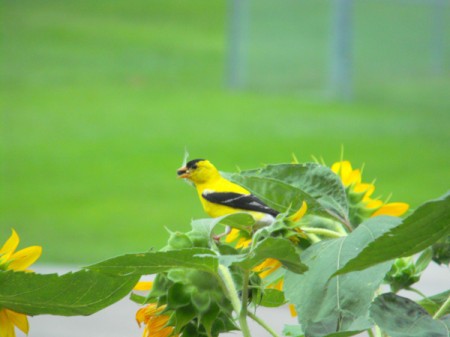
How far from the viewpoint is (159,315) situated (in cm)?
25

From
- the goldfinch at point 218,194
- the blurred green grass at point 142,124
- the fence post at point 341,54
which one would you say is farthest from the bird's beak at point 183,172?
the fence post at point 341,54

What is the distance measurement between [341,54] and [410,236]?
7839mm

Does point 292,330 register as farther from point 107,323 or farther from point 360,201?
point 107,323

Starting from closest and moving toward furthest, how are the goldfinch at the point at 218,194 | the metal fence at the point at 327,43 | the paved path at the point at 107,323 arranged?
1. the goldfinch at the point at 218,194
2. the paved path at the point at 107,323
3. the metal fence at the point at 327,43

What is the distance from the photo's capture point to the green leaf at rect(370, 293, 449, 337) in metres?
0.22

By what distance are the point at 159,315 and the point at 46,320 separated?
285 cm

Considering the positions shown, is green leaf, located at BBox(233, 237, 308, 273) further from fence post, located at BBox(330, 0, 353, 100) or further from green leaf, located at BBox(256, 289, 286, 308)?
fence post, located at BBox(330, 0, 353, 100)

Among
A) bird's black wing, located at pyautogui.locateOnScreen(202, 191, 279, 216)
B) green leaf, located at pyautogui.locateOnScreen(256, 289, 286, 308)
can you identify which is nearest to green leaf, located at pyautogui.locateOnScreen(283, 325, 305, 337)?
green leaf, located at pyautogui.locateOnScreen(256, 289, 286, 308)

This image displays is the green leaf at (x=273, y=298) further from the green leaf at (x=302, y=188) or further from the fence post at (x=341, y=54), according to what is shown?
the fence post at (x=341, y=54)

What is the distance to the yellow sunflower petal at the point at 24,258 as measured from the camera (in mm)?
267

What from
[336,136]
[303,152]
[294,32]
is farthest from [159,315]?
[294,32]

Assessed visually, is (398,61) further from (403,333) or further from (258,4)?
Result: (403,333)

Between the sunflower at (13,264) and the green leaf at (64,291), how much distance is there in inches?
0.5

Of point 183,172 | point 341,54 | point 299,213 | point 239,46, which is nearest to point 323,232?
point 299,213
